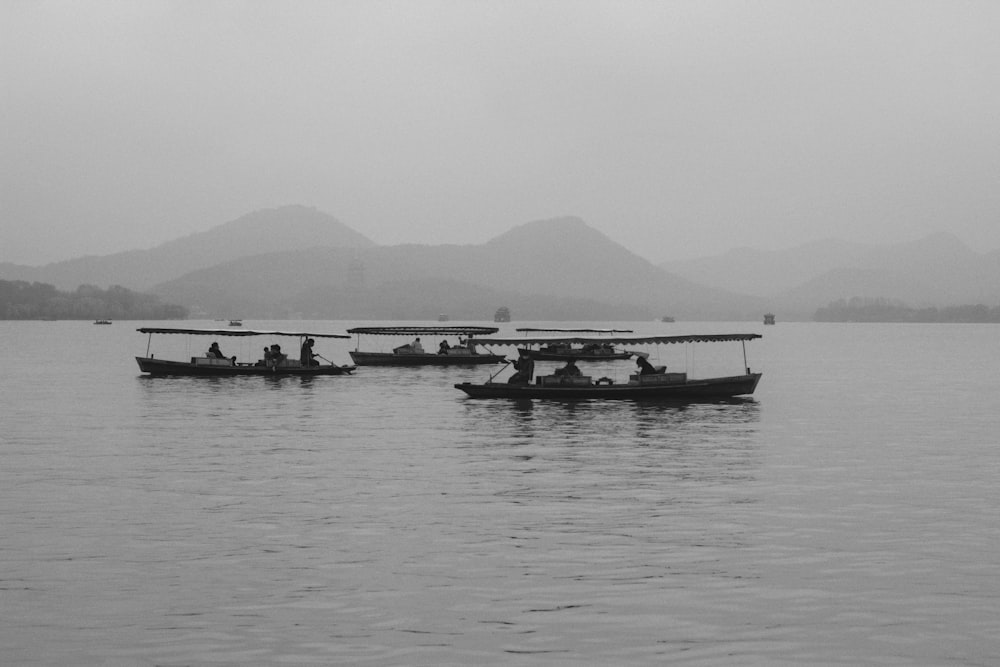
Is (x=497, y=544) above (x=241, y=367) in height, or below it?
below

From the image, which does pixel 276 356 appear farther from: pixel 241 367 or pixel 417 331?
pixel 417 331

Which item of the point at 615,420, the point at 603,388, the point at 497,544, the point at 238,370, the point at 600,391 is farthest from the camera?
the point at 238,370

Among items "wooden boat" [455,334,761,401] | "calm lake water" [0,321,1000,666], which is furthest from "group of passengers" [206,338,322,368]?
"calm lake water" [0,321,1000,666]

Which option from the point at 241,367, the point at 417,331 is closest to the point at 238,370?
the point at 241,367

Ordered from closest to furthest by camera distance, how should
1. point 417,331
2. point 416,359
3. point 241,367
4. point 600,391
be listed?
point 600,391
point 241,367
point 417,331
point 416,359

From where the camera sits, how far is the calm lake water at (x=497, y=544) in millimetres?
15898

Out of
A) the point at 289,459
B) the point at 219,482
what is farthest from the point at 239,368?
the point at 219,482

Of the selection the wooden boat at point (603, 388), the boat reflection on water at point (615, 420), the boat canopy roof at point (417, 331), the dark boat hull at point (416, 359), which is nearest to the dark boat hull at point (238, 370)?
the boat canopy roof at point (417, 331)

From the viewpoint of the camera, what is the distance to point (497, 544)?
2262 cm

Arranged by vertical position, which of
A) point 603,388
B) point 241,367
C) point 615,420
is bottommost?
point 615,420

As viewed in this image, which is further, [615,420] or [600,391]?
[600,391]

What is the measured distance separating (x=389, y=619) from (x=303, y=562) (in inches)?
176

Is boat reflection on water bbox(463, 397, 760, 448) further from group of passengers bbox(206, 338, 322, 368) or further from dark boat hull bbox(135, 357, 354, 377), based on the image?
group of passengers bbox(206, 338, 322, 368)

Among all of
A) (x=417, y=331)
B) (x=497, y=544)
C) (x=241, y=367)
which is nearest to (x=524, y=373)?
(x=241, y=367)
